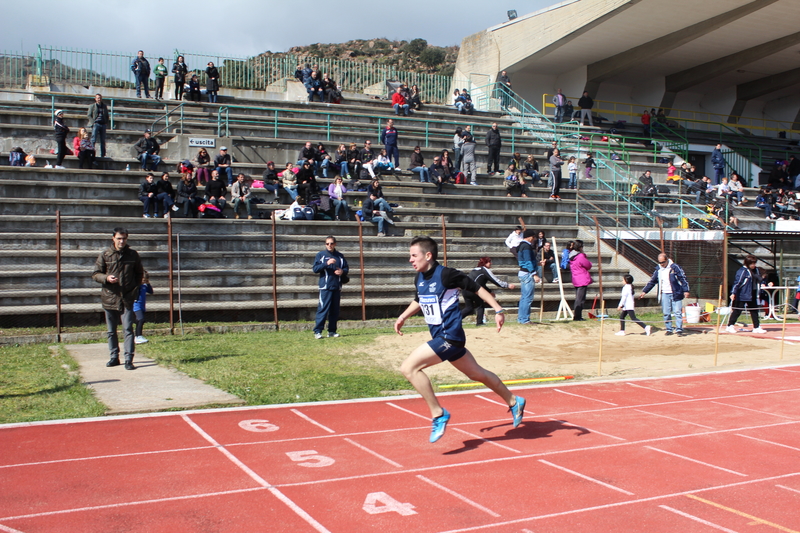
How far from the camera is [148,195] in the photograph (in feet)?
60.2

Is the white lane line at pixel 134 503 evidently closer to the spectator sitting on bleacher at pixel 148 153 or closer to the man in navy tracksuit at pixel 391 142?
the spectator sitting on bleacher at pixel 148 153

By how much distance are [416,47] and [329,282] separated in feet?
283

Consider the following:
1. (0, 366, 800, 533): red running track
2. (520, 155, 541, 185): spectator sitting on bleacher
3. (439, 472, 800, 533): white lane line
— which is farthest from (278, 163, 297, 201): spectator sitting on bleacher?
(439, 472, 800, 533): white lane line

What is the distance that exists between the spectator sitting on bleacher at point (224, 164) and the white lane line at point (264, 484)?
14.0m

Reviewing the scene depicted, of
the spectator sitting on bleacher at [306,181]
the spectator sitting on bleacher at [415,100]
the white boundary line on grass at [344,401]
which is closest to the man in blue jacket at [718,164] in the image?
the spectator sitting on bleacher at [415,100]

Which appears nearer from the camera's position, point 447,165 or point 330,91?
point 447,165

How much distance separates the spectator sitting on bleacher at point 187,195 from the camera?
1867 cm

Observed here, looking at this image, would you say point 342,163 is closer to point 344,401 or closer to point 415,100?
point 415,100

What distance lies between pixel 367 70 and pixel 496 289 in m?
20.8

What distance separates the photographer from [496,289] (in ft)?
65.6

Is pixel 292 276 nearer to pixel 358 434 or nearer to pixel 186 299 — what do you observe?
pixel 186 299

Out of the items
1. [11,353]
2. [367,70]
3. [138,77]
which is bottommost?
[11,353]

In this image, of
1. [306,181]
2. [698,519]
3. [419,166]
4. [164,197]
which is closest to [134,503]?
[698,519]

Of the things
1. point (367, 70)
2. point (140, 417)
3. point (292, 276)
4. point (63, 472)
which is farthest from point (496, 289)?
point (367, 70)
